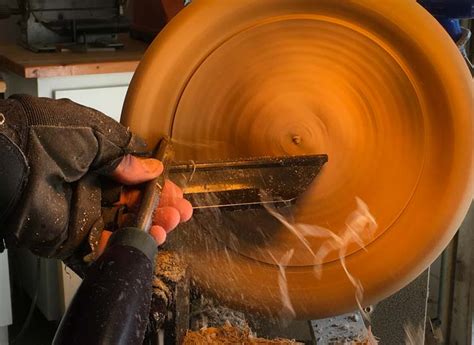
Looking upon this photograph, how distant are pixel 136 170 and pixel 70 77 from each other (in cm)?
110

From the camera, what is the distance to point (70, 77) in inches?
77.4

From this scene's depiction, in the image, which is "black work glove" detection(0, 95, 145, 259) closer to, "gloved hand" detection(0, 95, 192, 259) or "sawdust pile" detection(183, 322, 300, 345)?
"gloved hand" detection(0, 95, 192, 259)

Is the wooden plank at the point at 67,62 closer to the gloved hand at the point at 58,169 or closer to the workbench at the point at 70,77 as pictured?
the workbench at the point at 70,77

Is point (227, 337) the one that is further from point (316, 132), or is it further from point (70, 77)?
point (70, 77)

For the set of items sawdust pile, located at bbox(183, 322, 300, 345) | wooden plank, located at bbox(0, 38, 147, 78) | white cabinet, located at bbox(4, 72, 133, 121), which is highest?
wooden plank, located at bbox(0, 38, 147, 78)

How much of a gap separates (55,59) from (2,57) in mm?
195


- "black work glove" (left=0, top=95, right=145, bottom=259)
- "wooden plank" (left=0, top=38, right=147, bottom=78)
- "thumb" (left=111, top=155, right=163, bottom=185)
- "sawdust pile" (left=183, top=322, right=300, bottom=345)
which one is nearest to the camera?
"black work glove" (left=0, top=95, right=145, bottom=259)

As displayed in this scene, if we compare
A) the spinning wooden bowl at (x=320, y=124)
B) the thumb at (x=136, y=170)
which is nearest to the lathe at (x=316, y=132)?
the spinning wooden bowl at (x=320, y=124)

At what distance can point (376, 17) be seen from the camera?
1.03 m

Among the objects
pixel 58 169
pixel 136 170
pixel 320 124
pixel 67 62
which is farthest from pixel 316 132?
pixel 67 62

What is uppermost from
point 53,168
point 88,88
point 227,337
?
point 88,88

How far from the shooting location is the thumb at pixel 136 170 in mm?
946

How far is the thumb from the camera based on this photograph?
95 cm

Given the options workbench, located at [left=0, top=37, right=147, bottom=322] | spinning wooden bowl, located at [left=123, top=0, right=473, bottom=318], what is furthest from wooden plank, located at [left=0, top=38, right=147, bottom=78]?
spinning wooden bowl, located at [left=123, top=0, right=473, bottom=318]
